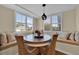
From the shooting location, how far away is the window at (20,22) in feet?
6.33

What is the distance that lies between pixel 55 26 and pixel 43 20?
0.31m

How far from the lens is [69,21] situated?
6.94 ft

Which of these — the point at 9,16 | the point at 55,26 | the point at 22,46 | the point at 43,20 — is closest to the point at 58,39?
the point at 55,26

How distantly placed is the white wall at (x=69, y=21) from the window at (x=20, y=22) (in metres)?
0.93

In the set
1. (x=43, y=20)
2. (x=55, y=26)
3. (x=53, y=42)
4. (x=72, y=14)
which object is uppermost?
(x=72, y=14)

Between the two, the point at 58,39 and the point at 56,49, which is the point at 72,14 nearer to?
the point at 58,39

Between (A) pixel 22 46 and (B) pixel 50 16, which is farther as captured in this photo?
(B) pixel 50 16

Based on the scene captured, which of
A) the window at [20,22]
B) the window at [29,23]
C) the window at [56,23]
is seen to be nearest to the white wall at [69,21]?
the window at [56,23]

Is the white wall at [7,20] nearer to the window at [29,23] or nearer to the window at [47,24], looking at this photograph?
the window at [29,23]

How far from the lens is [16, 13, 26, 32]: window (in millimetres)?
1931

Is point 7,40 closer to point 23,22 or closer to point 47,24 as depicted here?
point 23,22

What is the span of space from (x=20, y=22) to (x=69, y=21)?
3.67 ft

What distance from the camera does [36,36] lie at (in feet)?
8.89

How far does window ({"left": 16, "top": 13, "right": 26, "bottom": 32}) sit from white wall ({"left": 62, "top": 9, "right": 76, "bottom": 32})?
926 mm
